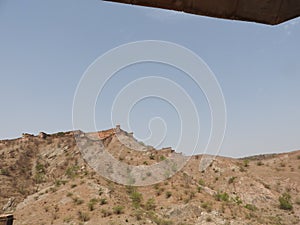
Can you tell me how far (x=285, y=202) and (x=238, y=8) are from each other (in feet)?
98.4

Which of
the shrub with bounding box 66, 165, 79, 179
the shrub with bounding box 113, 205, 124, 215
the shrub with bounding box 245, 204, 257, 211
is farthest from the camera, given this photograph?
the shrub with bounding box 66, 165, 79, 179

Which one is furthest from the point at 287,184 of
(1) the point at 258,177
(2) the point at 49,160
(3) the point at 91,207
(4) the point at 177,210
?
(2) the point at 49,160

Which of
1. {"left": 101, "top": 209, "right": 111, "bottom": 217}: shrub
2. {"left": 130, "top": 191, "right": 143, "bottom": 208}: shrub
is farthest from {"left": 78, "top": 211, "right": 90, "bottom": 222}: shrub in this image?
{"left": 130, "top": 191, "right": 143, "bottom": 208}: shrub

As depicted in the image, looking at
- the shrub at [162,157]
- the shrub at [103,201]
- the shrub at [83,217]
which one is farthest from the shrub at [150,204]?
the shrub at [162,157]

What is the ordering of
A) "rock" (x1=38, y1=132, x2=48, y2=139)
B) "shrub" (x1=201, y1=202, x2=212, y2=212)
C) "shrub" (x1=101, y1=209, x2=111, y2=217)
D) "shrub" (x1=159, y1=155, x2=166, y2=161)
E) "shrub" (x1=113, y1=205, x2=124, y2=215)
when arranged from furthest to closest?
"rock" (x1=38, y1=132, x2=48, y2=139), "shrub" (x1=159, y1=155, x2=166, y2=161), "shrub" (x1=201, y1=202, x2=212, y2=212), "shrub" (x1=113, y1=205, x2=124, y2=215), "shrub" (x1=101, y1=209, x2=111, y2=217)

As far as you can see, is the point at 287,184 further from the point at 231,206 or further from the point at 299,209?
the point at 231,206

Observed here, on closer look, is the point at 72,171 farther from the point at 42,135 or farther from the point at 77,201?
the point at 42,135

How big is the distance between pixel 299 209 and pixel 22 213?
2608cm

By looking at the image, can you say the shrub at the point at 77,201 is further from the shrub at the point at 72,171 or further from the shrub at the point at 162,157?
the shrub at the point at 162,157

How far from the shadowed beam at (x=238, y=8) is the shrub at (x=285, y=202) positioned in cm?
2938

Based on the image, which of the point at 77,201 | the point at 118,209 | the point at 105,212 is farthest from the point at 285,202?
the point at 77,201

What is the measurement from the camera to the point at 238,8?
2326 mm

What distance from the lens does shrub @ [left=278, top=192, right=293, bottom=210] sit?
89.4ft

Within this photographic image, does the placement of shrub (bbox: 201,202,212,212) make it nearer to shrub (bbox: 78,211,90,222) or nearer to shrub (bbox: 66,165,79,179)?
shrub (bbox: 78,211,90,222)
